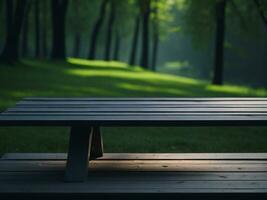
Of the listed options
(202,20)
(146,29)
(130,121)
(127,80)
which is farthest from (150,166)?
(146,29)

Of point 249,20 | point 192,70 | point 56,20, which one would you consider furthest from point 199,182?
point 192,70

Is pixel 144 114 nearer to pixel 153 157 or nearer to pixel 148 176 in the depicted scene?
pixel 148 176

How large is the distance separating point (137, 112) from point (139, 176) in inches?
21.8

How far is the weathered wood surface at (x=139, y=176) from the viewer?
3.96 m

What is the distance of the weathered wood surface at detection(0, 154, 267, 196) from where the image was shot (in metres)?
3.96

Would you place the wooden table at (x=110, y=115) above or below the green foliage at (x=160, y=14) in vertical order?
below

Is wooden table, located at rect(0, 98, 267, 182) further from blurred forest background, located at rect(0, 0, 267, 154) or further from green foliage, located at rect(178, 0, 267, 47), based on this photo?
green foliage, located at rect(178, 0, 267, 47)

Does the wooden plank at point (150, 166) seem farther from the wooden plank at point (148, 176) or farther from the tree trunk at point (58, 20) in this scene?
the tree trunk at point (58, 20)

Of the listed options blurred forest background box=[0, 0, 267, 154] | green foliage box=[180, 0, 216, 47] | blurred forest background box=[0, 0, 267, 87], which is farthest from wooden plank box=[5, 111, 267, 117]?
green foliage box=[180, 0, 216, 47]

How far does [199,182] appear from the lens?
4164 millimetres

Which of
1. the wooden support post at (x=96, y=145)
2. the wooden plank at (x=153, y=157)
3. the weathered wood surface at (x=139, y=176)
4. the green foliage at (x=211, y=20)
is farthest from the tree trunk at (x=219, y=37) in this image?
the weathered wood surface at (x=139, y=176)

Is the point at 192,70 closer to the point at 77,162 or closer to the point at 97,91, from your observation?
the point at 97,91

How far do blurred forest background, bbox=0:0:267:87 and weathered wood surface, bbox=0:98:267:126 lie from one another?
1077cm

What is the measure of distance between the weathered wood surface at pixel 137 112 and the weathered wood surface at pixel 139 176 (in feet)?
1.63
